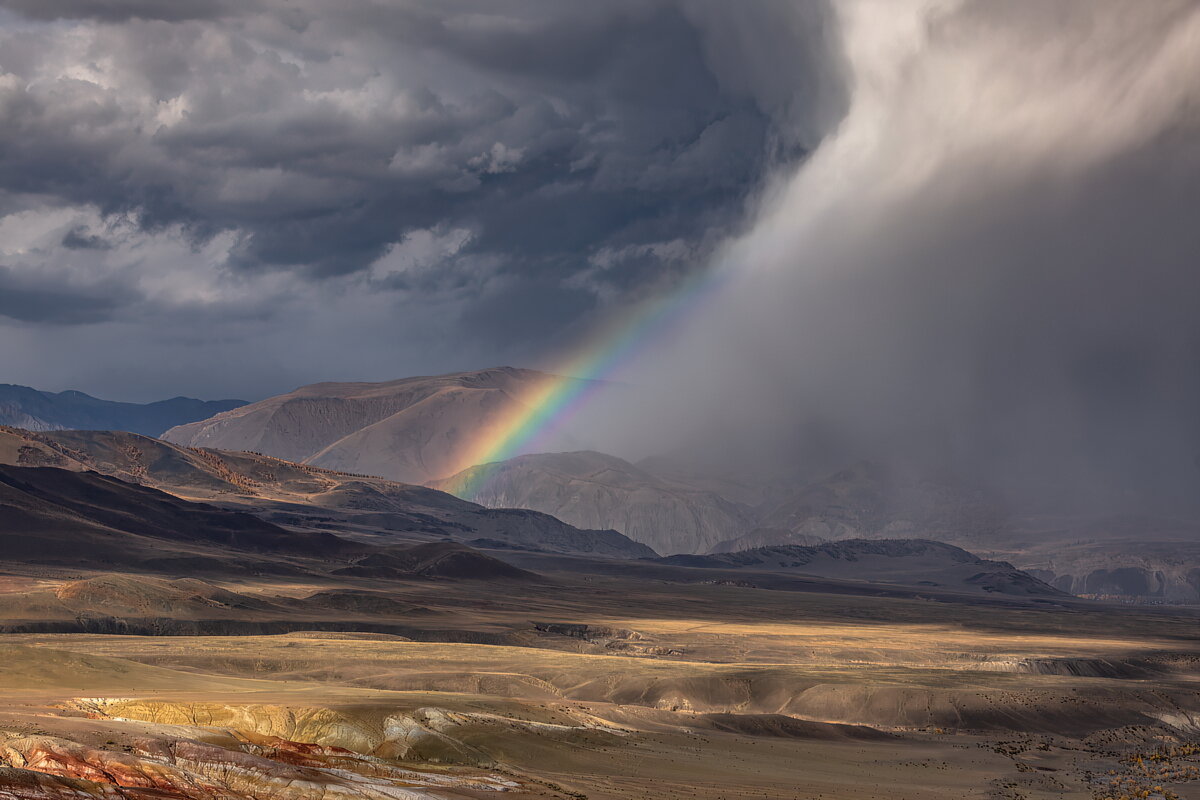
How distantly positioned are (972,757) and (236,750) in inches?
2067

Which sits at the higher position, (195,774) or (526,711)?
(195,774)

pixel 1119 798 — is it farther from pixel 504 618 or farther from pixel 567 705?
pixel 504 618

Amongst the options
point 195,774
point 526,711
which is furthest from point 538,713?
point 195,774

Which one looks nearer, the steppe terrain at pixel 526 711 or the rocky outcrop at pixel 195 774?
the rocky outcrop at pixel 195 774

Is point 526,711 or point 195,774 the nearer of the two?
point 195,774

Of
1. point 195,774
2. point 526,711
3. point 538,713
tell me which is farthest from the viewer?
point 538,713

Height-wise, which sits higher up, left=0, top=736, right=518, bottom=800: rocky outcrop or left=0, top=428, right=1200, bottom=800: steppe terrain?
left=0, top=736, right=518, bottom=800: rocky outcrop

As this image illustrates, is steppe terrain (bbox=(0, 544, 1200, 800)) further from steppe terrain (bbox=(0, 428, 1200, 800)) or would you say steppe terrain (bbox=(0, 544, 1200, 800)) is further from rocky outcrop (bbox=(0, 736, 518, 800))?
steppe terrain (bbox=(0, 428, 1200, 800))

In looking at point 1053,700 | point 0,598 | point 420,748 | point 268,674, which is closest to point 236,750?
point 420,748

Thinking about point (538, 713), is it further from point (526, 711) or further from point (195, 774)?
point (195, 774)

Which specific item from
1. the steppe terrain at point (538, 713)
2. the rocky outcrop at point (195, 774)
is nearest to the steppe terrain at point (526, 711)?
the rocky outcrop at point (195, 774)

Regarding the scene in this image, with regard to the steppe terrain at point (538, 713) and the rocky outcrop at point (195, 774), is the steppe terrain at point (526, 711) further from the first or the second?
the steppe terrain at point (538, 713)

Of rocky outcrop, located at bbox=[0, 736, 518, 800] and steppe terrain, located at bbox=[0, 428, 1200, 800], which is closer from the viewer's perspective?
rocky outcrop, located at bbox=[0, 736, 518, 800]

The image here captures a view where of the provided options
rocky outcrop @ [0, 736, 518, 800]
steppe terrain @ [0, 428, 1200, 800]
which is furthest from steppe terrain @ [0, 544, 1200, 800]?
steppe terrain @ [0, 428, 1200, 800]
